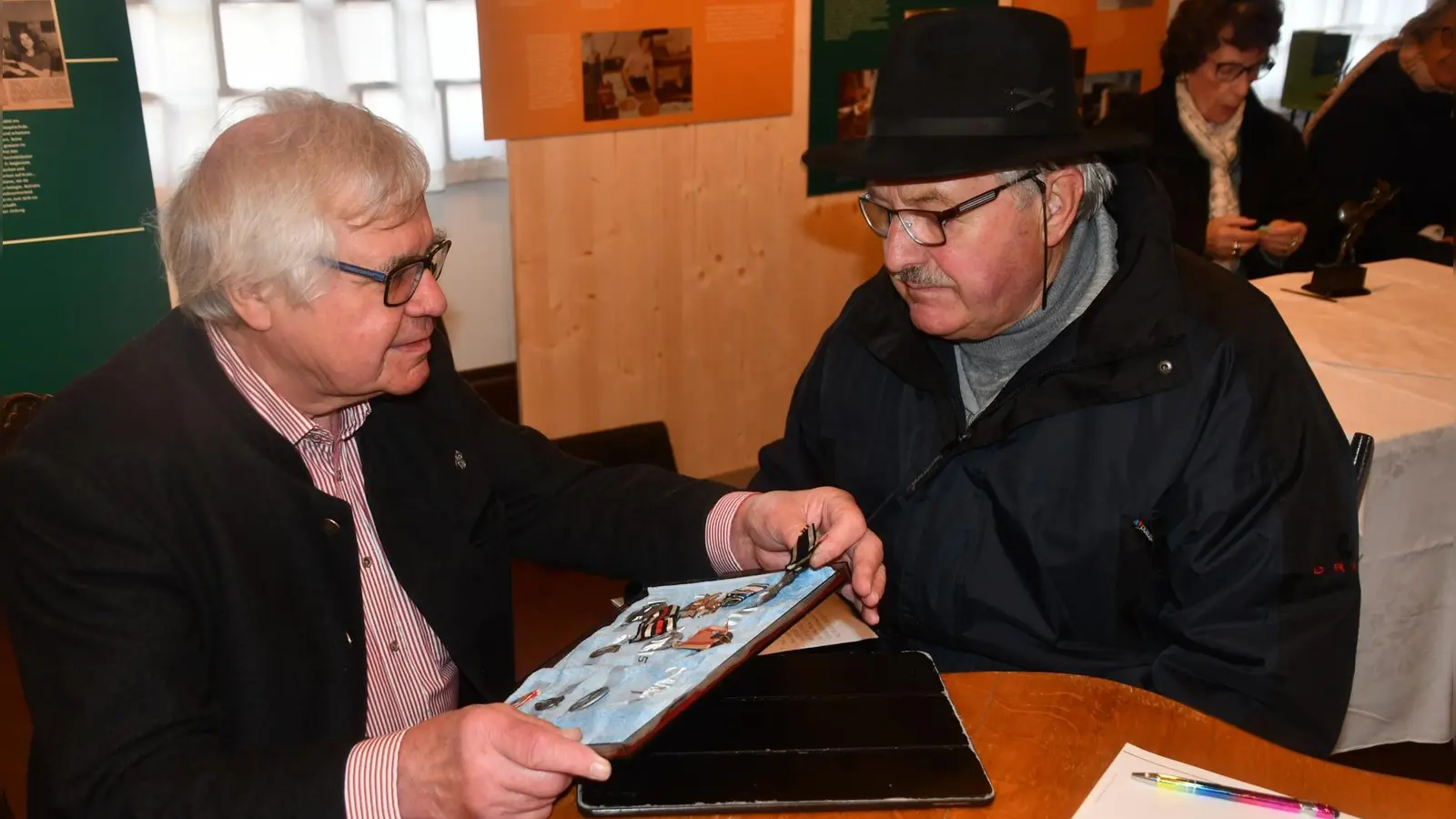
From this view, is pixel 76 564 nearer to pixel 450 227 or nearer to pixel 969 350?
pixel 969 350

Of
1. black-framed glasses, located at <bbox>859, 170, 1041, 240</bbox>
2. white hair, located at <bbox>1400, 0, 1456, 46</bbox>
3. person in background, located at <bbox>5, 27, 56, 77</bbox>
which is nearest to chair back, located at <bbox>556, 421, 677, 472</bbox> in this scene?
person in background, located at <bbox>5, 27, 56, 77</bbox>

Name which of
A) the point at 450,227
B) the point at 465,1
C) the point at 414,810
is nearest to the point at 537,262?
the point at 450,227

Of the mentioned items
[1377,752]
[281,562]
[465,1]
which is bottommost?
[1377,752]

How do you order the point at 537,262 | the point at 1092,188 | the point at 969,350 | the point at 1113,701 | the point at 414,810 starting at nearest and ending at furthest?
the point at 414,810 < the point at 1113,701 < the point at 1092,188 < the point at 969,350 < the point at 537,262

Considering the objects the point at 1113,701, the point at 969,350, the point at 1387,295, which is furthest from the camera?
the point at 1387,295

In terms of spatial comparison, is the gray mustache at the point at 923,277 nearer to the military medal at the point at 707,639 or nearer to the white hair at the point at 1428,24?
the military medal at the point at 707,639

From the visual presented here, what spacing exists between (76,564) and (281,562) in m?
0.26

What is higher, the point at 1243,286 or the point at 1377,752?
the point at 1243,286

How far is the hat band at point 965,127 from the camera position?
180 cm

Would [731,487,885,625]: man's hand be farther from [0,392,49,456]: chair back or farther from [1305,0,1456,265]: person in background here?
[1305,0,1456,265]: person in background

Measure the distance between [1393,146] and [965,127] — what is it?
11.4 feet

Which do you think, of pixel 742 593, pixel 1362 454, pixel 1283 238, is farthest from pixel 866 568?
pixel 1283 238

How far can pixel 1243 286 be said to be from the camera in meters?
1.89

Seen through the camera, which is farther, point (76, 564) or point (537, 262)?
point (537, 262)
